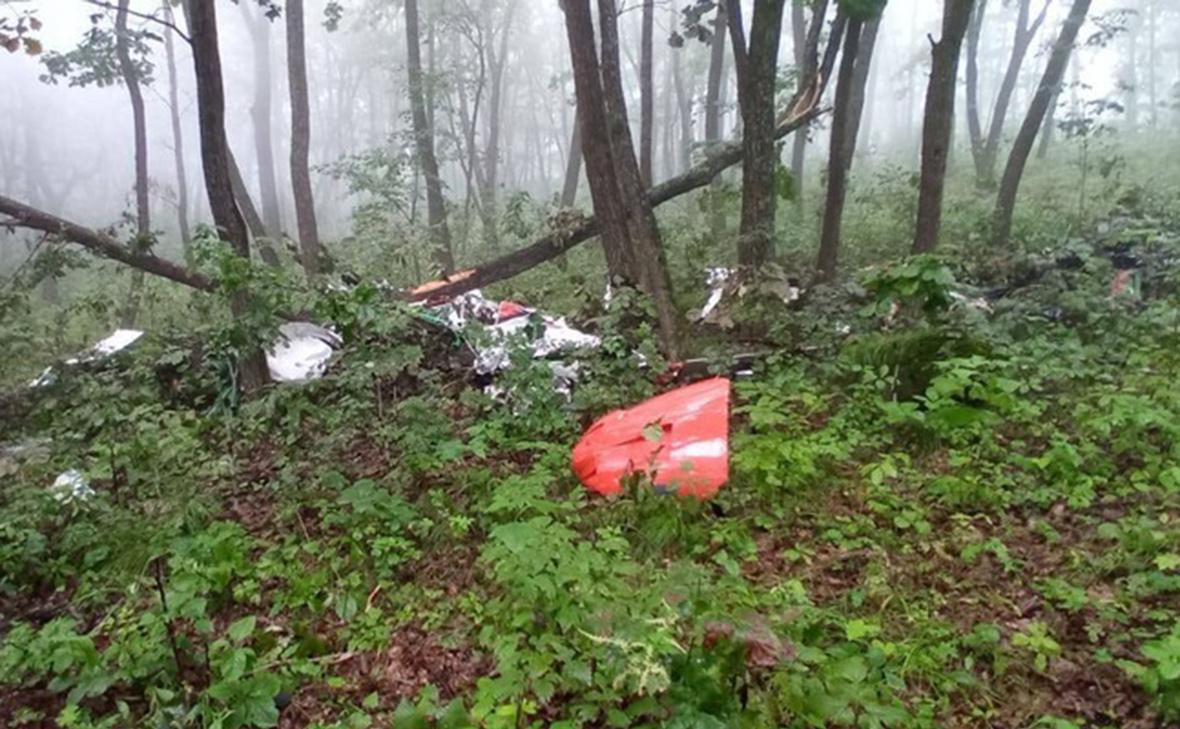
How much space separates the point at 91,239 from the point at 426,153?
722 centimetres

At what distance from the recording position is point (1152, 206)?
1003cm

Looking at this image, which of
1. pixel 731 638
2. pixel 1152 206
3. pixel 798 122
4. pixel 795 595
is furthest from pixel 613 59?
pixel 1152 206

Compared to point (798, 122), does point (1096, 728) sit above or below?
below

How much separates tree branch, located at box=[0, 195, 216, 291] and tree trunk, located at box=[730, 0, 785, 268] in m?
4.37

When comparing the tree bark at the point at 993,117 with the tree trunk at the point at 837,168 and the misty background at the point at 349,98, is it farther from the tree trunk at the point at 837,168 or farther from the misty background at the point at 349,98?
the misty background at the point at 349,98

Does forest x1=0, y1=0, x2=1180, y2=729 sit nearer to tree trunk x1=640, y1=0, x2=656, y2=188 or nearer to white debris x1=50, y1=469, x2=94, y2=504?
white debris x1=50, y1=469, x2=94, y2=504

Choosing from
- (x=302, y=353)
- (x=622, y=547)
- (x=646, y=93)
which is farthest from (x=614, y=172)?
(x=646, y=93)

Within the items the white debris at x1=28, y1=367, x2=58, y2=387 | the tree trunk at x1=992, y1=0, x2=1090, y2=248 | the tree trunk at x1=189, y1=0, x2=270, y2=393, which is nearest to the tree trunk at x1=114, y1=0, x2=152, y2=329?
the white debris at x1=28, y1=367, x2=58, y2=387

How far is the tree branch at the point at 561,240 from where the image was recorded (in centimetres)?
755

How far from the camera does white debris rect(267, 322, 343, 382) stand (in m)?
5.93

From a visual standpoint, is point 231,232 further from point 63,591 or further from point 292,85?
point 292,85

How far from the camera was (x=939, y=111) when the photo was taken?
675 cm

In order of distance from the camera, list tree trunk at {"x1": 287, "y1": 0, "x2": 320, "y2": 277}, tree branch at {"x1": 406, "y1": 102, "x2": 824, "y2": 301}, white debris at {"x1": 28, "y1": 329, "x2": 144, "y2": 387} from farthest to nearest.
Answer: tree trunk at {"x1": 287, "y1": 0, "x2": 320, "y2": 277} → tree branch at {"x1": 406, "y1": 102, "x2": 824, "y2": 301} → white debris at {"x1": 28, "y1": 329, "x2": 144, "y2": 387}

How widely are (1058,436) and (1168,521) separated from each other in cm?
83
